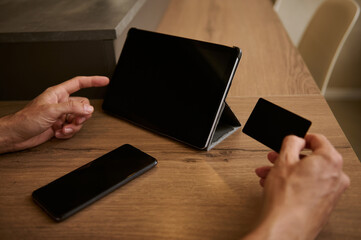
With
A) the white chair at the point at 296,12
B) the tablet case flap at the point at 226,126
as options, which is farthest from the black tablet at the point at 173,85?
the white chair at the point at 296,12

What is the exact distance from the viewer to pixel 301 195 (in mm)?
509

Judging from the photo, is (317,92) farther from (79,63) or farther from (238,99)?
(79,63)

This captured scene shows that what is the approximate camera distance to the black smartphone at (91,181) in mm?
597

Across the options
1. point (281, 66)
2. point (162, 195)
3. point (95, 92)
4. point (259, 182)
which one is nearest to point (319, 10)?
point (281, 66)

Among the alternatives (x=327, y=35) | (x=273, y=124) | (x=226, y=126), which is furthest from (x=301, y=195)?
(x=327, y=35)

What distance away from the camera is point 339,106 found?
2.83 m

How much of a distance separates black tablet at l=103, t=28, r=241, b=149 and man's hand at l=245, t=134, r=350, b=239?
228 mm

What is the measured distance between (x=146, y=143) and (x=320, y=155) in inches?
Result: 15.4

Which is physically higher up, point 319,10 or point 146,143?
point 319,10

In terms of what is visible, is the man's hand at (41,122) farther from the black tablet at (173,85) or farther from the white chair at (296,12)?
the white chair at (296,12)

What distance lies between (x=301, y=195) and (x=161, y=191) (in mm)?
260

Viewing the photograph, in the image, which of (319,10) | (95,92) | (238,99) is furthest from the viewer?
(319,10)

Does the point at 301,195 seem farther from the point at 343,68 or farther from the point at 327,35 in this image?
the point at 343,68

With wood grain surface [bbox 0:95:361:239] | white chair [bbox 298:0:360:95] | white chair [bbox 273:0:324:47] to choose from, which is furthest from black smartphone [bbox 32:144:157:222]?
white chair [bbox 273:0:324:47]
